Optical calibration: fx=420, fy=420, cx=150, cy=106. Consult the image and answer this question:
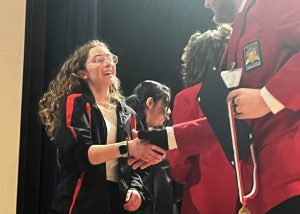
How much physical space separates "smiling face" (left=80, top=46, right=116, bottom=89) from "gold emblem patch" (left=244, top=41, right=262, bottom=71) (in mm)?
460

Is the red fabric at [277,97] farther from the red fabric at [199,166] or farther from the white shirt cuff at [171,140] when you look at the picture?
the white shirt cuff at [171,140]

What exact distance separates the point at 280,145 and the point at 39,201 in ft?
2.83

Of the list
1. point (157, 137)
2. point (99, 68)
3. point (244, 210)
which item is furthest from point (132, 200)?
point (99, 68)

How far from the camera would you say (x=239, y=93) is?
1.22 meters

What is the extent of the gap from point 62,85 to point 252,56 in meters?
0.68

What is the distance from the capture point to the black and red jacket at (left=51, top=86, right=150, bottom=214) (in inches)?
53.4

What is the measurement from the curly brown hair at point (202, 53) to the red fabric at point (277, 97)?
0.10 metres

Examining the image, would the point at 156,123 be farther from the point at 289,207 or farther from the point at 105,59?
the point at 289,207

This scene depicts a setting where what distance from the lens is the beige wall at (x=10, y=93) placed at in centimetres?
161

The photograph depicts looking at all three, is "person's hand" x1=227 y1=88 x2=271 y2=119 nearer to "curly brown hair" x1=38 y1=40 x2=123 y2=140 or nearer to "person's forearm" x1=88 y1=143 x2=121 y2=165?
"person's forearm" x1=88 y1=143 x2=121 y2=165

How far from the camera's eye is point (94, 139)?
1382 mm

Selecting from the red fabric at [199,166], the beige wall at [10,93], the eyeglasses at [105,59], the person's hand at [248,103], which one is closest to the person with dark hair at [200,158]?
the red fabric at [199,166]

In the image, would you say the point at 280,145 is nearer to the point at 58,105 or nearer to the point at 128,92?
the point at 128,92

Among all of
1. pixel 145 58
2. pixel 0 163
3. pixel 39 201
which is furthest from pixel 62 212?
pixel 145 58
